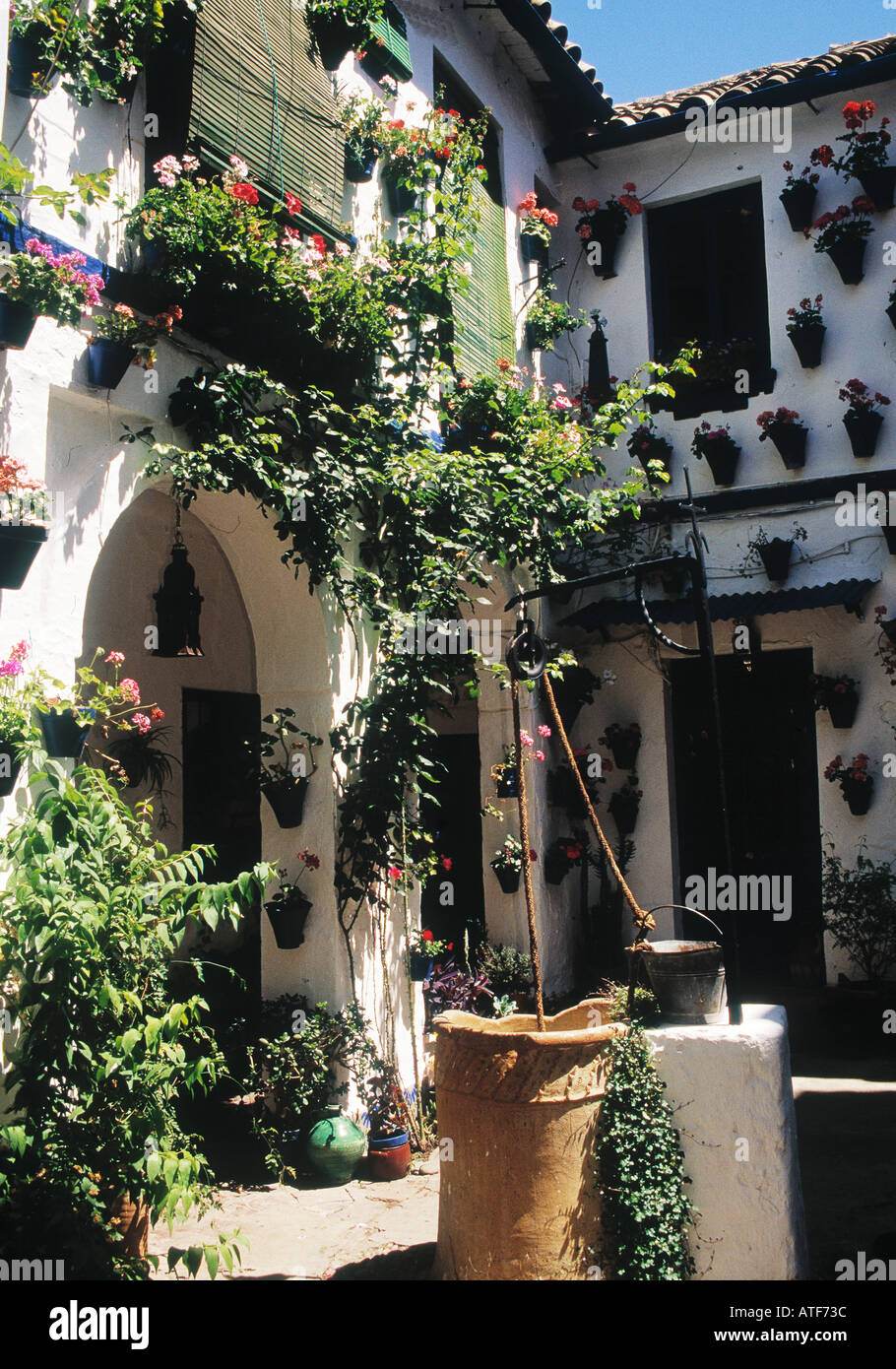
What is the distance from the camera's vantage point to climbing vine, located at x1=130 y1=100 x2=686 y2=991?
513 cm

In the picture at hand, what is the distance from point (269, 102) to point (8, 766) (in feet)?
12.0

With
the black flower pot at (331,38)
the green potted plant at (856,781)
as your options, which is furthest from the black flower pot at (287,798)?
the green potted plant at (856,781)

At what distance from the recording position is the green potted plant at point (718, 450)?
8.43 metres

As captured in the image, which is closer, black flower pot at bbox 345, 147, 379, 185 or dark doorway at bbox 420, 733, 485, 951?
black flower pot at bbox 345, 147, 379, 185

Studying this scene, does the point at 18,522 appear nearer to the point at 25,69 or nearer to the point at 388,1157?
the point at 25,69

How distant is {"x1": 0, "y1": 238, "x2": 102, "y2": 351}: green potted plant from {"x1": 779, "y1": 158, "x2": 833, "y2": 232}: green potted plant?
622 centimetres

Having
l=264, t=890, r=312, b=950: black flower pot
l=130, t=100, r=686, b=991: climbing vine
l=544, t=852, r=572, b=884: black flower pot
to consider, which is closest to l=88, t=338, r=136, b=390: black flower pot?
l=130, t=100, r=686, b=991: climbing vine

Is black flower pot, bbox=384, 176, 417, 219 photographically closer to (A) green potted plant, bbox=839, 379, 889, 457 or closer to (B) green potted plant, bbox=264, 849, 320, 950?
(A) green potted plant, bbox=839, 379, 889, 457

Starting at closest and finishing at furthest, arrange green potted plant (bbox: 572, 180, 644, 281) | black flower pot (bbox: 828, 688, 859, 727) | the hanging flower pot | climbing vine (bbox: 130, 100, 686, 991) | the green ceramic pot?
climbing vine (bbox: 130, 100, 686, 991) → the green ceramic pot → the hanging flower pot → black flower pot (bbox: 828, 688, 859, 727) → green potted plant (bbox: 572, 180, 644, 281)

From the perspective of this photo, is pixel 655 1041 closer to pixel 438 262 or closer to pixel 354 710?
pixel 354 710

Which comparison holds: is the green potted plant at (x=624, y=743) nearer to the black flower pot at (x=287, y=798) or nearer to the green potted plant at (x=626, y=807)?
the green potted plant at (x=626, y=807)

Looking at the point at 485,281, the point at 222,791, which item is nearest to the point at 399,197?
the point at 485,281

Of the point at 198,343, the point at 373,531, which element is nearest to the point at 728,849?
the point at 373,531

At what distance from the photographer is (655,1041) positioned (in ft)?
13.0
